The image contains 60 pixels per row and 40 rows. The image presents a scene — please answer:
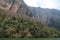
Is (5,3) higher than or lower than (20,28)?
higher

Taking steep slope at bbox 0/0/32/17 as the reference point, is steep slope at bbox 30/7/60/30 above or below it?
below

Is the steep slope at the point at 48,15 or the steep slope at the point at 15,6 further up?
the steep slope at the point at 15,6

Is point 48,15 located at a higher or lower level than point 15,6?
lower

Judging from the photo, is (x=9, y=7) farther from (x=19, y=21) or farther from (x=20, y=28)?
(x=20, y=28)

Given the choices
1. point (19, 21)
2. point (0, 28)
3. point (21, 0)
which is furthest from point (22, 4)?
point (0, 28)

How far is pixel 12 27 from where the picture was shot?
63375 mm

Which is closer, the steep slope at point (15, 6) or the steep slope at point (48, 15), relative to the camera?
the steep slope at point (15, 6)

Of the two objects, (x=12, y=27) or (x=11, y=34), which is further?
(x=12, y=27)

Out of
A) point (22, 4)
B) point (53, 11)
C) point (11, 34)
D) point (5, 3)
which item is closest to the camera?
point (11, 34)

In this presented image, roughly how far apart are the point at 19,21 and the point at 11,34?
14.1m

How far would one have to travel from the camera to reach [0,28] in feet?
190

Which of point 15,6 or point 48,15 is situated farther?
point 48,15

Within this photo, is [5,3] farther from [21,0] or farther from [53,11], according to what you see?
[53,11]

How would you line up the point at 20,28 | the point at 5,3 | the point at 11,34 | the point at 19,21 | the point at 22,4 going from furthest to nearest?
the point at 22,4
the point at 5,3
the point at 19,21
the point at 20,28
the point at 11,34
